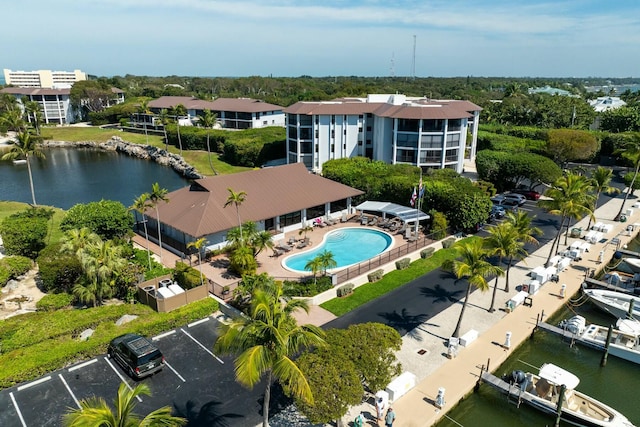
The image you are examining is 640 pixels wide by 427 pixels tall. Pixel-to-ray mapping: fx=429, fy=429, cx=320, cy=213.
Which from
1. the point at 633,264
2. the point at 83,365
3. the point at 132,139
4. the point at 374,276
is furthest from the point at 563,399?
the point at 132,139

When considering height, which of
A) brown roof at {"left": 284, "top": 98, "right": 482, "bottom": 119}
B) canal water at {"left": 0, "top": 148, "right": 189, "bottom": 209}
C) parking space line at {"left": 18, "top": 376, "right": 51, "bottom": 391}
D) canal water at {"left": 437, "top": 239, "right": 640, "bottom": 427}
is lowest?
canal water at {"left": 0, "top": 148, "right": 189, "bottom": 209}

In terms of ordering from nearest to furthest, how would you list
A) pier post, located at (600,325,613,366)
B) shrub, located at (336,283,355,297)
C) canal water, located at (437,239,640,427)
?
canal water, located at (437,239,640,427), pier post, located at (600,325,613,366), shrub, located at (336,283,355,297)

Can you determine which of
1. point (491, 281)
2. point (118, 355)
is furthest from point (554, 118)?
point (118, 355)

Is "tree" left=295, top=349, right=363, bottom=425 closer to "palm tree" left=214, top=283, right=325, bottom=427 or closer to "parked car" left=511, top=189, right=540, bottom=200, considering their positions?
"palm tree" left=214, top=283, right=325, bottom=427

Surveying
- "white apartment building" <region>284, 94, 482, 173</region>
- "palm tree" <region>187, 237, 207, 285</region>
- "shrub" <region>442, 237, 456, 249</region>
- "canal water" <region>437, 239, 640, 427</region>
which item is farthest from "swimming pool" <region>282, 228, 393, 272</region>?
"white apartment building" <region>284, 94, 482, 173</region>

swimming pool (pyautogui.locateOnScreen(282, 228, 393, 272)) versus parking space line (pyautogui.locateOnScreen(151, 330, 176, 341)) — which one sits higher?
swimming pool (pyautogui.locateOnScreen(282, 228, 393, 272))

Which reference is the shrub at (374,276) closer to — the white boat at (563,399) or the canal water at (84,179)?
the white boat at (563,399)

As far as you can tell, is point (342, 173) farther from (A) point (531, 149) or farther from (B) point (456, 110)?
(A) point (531, 149)
